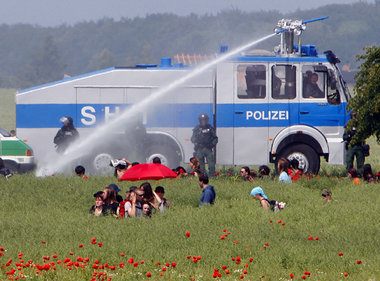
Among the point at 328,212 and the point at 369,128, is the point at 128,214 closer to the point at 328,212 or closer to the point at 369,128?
the point at 328,212

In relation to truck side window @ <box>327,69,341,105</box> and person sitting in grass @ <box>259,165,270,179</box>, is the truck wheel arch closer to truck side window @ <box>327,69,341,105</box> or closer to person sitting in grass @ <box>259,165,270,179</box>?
truck side window @ <box>327,69,341,105</box>

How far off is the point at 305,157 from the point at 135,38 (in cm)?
15639

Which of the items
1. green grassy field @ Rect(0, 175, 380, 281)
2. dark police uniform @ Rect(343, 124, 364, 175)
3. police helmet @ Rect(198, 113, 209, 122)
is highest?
police helmet @ Rect(198, 113, 209, 122)

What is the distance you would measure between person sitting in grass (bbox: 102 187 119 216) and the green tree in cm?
761

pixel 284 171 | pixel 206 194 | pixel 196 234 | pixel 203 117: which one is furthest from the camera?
pixel 203 117

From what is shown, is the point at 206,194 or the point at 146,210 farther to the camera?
the point at 206,194

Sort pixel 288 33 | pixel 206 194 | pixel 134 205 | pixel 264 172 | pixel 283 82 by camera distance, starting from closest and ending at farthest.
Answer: pixel 134 205 < pixel 206 194 < pixel 264 172 < pixel 283 82 < pixel 288 33

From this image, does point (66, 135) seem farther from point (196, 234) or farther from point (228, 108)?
point (196, 234)

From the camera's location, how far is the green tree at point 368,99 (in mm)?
18406

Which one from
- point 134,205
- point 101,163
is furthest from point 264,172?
point 134,205

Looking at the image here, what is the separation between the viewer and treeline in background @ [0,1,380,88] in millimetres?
153750

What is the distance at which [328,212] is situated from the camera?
533 inches

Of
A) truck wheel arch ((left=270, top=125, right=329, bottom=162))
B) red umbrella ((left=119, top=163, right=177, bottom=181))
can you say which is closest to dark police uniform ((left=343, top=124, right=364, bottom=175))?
truck wheel arch ((left=270, top=125, right=329, bottom=162))

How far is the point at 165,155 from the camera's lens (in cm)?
2097
